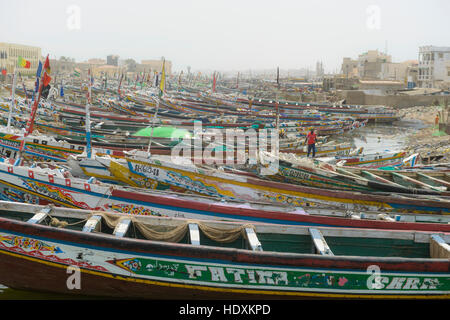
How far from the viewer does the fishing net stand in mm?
7285

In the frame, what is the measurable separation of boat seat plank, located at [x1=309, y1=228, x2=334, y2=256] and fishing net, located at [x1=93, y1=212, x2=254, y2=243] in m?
1.06

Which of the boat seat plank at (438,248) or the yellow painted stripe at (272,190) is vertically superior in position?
the yellow painted stripe at (272,190)

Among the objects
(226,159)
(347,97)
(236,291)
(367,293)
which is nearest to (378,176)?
(226,159)

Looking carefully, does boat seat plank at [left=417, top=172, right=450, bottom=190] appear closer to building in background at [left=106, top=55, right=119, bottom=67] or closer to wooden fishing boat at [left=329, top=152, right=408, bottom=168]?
wooden fishing boat at [left=329, top=152, right=408, bottom=168]

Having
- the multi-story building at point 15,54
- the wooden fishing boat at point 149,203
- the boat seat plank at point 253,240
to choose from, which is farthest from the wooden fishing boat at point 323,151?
the multi-story building at point 15,54

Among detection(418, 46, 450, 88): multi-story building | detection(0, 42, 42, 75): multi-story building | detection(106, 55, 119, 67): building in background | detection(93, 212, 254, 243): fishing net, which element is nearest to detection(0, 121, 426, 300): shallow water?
detection(93, 212, 254, 243): fishing net

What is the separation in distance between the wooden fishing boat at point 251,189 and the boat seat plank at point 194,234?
125 inches

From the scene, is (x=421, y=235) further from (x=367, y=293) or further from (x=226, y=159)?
(x=226, y=159)

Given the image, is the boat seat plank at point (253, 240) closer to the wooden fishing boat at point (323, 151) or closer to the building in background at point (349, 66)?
the wooden fishing boat at point (323, 151)

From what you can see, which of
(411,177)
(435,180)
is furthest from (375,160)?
(435,180)

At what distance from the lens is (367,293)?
6355 mm

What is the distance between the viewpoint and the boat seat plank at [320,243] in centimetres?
669

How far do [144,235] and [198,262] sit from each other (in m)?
1.50

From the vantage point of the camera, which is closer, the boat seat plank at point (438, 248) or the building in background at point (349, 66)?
the boat seat plank at point (438, 248)
